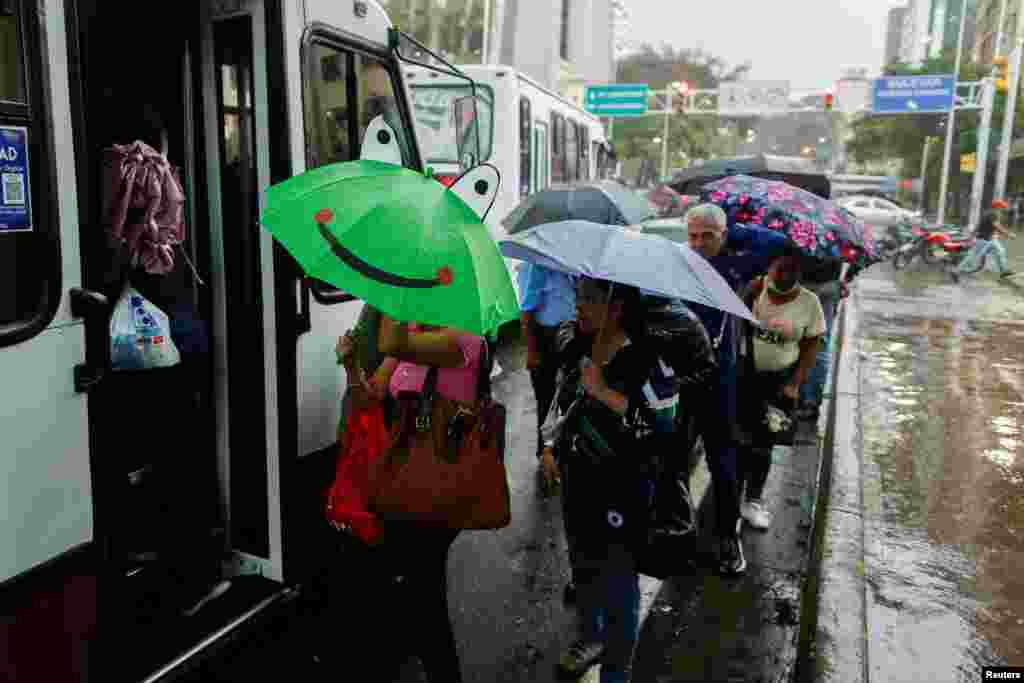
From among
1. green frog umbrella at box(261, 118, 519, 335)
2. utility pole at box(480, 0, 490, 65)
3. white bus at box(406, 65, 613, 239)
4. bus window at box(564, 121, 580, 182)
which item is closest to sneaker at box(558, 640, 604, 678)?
green frog umbrella at box(261, 118, 519, 335)

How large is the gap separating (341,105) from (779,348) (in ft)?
8.44

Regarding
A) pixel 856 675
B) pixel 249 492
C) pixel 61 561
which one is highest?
pixel 61 561

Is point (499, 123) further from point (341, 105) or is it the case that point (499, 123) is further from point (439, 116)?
point (341, 105)

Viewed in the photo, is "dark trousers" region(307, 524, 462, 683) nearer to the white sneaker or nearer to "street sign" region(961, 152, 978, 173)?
the white sneaker

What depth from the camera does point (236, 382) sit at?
3.49m

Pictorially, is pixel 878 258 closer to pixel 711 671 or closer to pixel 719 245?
pixel 719 245

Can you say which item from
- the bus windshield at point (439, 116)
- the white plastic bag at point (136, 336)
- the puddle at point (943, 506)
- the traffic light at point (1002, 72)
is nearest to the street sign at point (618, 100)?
the traffic light at point (1002, 72)

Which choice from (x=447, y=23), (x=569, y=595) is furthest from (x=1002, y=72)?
(x=569, y=595)

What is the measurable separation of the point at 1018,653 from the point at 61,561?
3.74m

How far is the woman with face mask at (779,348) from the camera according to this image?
4.67 m

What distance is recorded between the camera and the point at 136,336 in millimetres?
2924

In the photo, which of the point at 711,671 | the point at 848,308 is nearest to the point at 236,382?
the point at 711,671

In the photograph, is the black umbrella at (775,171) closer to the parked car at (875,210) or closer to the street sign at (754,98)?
the parked car at (875,210)

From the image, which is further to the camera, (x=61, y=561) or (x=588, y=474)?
(x=588, y=474)
